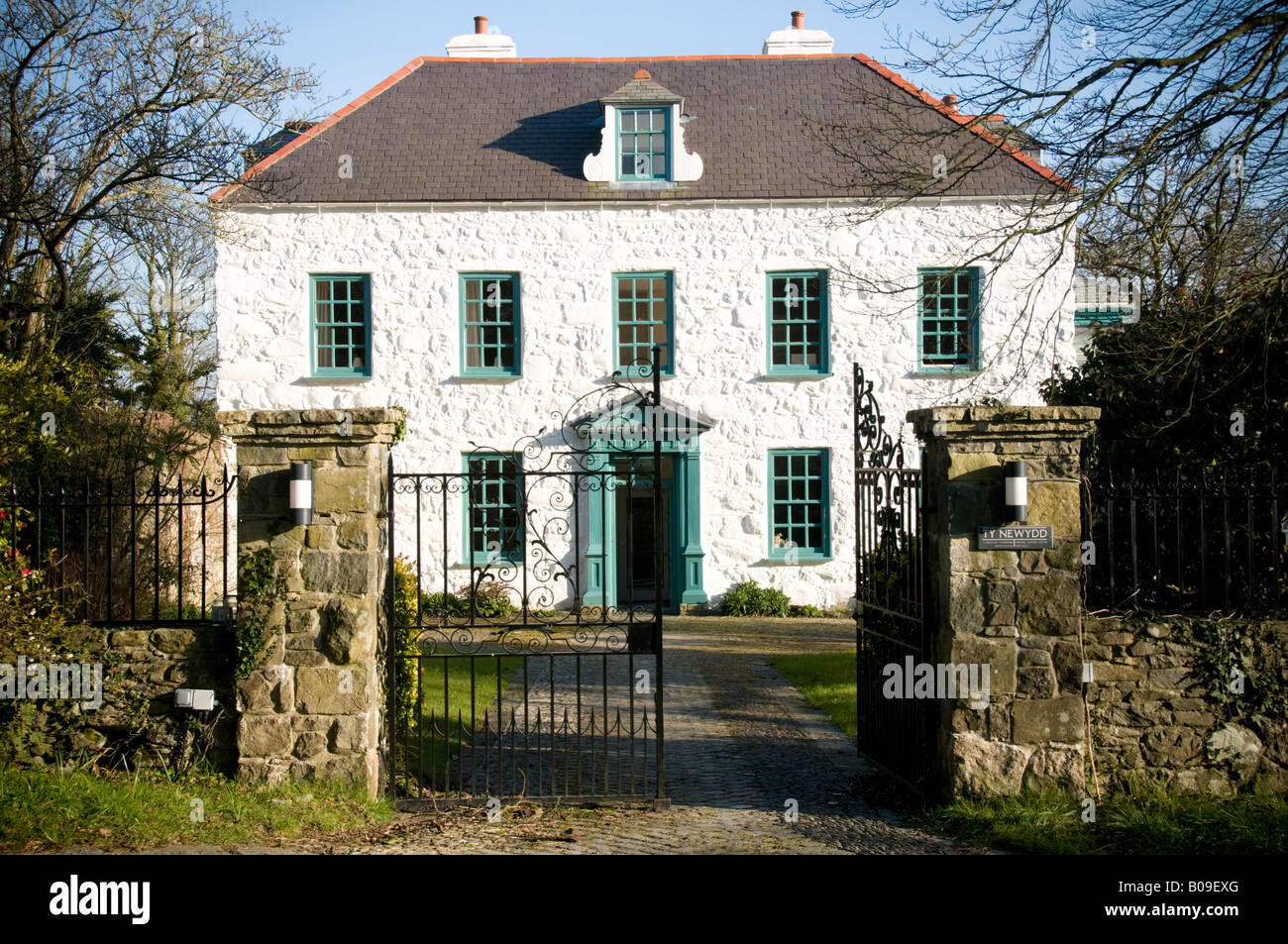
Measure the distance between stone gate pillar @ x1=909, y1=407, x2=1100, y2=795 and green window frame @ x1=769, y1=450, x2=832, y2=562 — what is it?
36.3 ft

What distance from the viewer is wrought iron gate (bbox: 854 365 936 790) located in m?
6.70

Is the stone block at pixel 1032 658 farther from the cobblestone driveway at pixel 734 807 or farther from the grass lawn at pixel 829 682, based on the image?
the grass lawn at pixel 829 682

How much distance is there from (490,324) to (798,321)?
5.02m

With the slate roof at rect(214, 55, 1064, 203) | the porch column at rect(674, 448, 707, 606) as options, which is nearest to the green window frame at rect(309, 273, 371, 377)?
the slate roof at rect(214, 55, 1064, 203)

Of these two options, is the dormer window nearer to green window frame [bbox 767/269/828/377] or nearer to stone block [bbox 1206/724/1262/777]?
green window frame [bbox 767/269/828/377]

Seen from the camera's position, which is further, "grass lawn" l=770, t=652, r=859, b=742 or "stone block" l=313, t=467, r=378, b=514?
"grass lawn" l=770, t=652, r=859, b=742

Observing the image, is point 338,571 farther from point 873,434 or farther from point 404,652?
point 873,434

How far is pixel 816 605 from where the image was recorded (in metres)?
17.4

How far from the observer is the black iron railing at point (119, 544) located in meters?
6.45

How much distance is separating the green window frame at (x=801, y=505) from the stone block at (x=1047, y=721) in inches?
438

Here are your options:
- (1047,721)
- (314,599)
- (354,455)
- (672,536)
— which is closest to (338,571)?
(314,599)

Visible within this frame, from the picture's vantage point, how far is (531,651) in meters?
10.5
